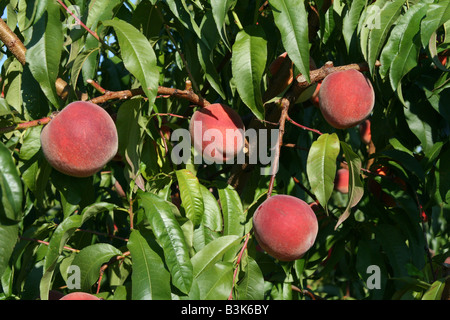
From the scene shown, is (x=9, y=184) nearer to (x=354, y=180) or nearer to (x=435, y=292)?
(x=354, y=180)

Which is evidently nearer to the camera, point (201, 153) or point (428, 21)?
point (428, 21)

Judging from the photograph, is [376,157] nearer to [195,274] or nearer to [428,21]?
[428,21]

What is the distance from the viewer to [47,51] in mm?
1169

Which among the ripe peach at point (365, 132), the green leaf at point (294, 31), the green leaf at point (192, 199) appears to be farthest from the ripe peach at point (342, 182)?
the green leaf at point (294, 31)

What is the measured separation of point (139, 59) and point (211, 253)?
50 cm

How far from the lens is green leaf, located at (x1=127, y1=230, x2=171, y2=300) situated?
1.08 metres

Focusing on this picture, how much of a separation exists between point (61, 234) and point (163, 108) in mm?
616

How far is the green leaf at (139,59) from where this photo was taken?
1130 millimetres

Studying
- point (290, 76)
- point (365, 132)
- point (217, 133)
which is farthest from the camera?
point (365, 132)

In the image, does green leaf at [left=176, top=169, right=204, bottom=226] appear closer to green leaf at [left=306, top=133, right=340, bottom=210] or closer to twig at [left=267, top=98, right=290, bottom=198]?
twig at [left=267, top=98, right=290, bottom=198]

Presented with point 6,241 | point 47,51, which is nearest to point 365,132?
point 47,51

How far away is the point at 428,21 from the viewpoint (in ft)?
3.95

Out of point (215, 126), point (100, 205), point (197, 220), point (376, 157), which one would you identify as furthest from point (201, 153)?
point (376, 157)

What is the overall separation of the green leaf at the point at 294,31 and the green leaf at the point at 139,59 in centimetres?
31
